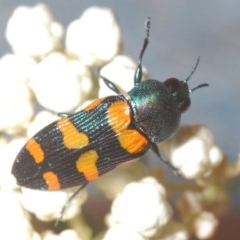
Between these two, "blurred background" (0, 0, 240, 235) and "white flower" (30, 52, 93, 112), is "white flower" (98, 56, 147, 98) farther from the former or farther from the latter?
"blurred background" (0, 0, 240, 235)

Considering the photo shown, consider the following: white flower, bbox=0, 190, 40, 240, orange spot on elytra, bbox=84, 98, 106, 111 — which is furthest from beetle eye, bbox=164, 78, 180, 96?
white flower, bbox=0, 190, 40, 240

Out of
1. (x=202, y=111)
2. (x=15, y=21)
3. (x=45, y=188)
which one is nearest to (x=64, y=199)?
(x=45, y=188)

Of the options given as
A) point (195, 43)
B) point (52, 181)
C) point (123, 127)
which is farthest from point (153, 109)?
point (195, 43)

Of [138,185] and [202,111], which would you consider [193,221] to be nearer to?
[138,185]

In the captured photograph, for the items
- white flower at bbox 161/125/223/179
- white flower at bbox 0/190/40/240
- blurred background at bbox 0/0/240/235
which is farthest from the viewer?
blurred background at bbox 0/0/240/235

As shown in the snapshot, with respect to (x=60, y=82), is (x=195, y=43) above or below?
below

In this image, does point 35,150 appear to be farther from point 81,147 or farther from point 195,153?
point 195,153

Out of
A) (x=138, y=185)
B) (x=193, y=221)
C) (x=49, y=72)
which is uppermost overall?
(x=49, y=72)

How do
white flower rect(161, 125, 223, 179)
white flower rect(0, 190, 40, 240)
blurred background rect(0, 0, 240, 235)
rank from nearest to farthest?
white flower rect(0, 190, 40, 240)
white flower rect(161, 125, 223, 179)
blurred background rect(0, 0, 240, 235)
